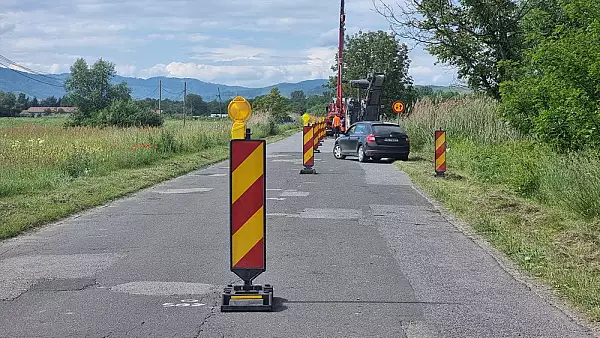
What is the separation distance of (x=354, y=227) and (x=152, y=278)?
4.43 meters

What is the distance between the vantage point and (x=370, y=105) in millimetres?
40938

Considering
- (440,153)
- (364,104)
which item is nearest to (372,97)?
(364,104)

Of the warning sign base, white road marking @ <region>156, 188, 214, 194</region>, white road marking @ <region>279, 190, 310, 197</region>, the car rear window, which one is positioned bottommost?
white road marking @ <region>156, 188, 214, 194</region>

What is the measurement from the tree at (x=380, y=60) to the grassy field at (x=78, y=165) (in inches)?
1645

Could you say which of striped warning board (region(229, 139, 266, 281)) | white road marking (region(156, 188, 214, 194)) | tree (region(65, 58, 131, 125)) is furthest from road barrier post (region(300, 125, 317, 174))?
tree (region(65, 58, 131, 125))

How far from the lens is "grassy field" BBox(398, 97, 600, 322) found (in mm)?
8484

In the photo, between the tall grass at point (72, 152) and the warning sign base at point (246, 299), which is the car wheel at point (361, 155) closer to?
the tall grass at point (72, 152)

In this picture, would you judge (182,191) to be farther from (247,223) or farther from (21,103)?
(21,103)

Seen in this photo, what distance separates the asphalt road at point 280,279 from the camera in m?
6.29

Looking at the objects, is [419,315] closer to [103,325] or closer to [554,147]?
[103,325]

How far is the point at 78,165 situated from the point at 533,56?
480 inches

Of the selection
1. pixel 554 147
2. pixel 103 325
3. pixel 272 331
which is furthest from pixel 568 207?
pixel 103 325

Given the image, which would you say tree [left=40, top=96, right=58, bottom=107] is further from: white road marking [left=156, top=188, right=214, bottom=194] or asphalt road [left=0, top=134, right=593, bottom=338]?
asphalt road [left=0, top=134, right=593, bottom=338]

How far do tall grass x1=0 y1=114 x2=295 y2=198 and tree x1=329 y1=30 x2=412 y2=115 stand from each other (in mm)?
41762
